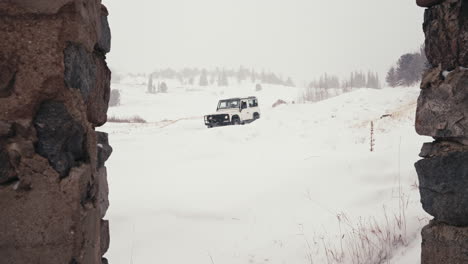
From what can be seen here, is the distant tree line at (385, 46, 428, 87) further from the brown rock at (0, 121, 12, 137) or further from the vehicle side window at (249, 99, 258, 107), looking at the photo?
the brown rock at (0, 121, 12, 137)

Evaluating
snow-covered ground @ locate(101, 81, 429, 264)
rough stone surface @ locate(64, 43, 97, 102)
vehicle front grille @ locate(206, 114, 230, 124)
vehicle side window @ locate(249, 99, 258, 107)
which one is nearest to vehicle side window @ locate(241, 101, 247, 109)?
vehicle side window @ locate(249, 99, 258, 107)

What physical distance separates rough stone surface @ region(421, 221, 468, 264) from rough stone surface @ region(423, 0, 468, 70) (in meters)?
1.03

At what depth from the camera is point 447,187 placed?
1957 millimetres

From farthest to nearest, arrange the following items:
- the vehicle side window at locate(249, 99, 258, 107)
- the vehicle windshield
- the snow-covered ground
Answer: the vehicle side window at locate(249, 99, 258, 107)
the vehicle windshield
the snow-covered ground

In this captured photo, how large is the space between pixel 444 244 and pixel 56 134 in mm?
2366

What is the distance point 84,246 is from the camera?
1.53m

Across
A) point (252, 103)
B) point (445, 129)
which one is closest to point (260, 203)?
point (445, 129)

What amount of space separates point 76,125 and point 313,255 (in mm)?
2790

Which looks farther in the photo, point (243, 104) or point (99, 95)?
point (243, 104)

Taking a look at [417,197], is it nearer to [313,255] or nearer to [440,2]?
[313,255]

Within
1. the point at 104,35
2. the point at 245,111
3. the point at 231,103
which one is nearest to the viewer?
the point at 104,35

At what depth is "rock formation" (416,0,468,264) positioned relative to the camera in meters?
1.87

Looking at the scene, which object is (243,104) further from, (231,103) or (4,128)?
(4,128)

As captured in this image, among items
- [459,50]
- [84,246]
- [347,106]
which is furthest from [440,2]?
[347,106]
